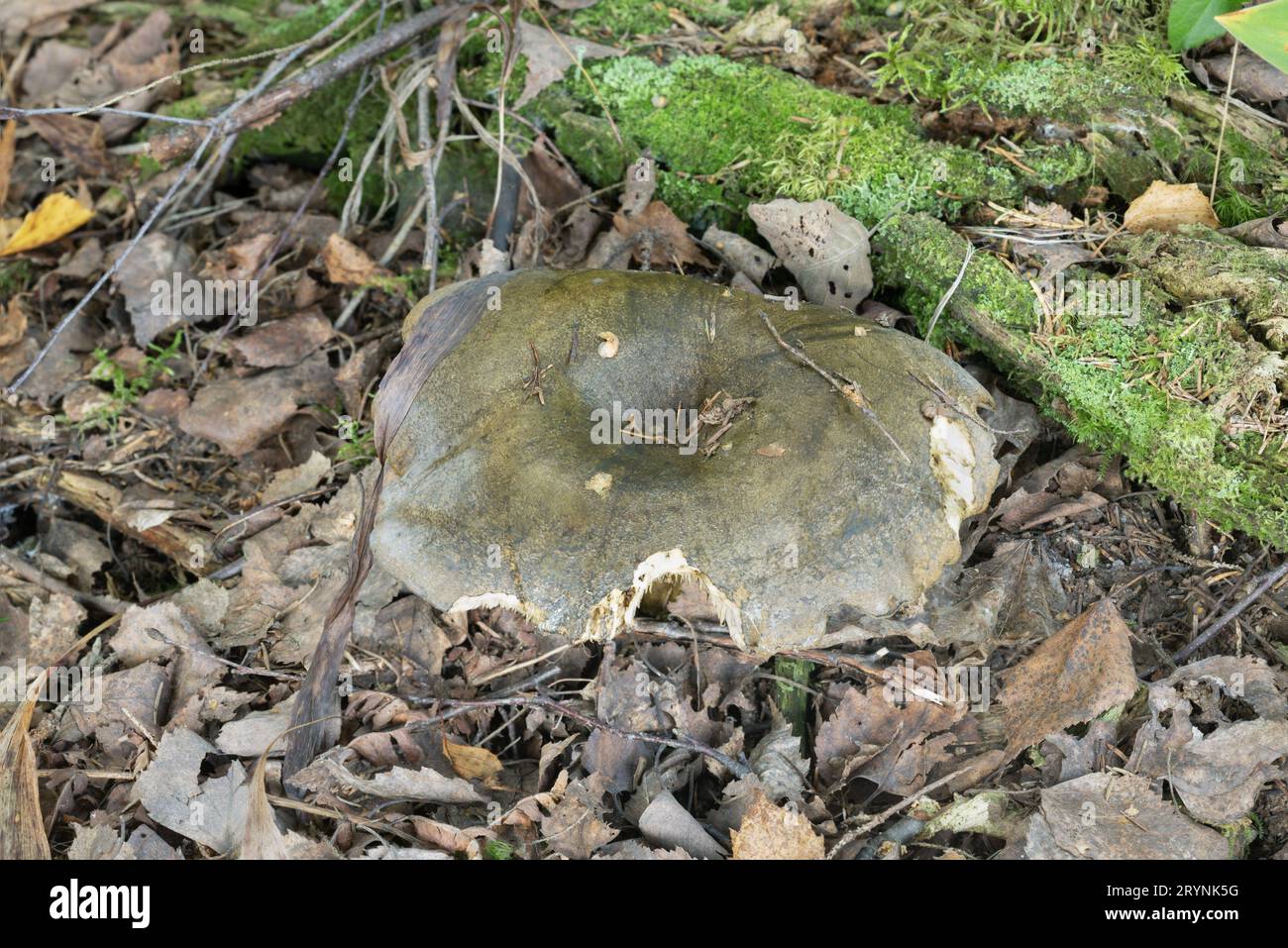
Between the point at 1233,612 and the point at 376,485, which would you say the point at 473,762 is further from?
the point at 1233,612

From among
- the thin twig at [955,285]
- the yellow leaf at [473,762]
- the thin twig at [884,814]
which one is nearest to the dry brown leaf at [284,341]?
the yellow leaf at [473,762]

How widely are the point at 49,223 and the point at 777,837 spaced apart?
447 centimetres

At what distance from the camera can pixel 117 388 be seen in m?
4.26

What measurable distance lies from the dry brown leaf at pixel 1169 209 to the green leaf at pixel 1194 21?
0.74 meters

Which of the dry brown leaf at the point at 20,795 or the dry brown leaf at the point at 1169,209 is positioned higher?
the dry brown leaf at the point at 1169,209

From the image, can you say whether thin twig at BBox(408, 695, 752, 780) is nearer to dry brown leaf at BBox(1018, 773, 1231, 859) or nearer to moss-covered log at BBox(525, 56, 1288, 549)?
dry brown leaf at BBox(1018, 773, 1231, 859)

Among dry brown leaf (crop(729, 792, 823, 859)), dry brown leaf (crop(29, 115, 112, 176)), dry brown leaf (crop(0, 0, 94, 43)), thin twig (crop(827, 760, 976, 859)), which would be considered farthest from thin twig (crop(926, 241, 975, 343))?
dry brown leaf (crop(0, 0, 94, 43))

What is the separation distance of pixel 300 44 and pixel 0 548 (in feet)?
8.13

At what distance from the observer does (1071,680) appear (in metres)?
3.14

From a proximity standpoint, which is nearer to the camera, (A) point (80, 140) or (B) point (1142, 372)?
(B) point (1142, 372)

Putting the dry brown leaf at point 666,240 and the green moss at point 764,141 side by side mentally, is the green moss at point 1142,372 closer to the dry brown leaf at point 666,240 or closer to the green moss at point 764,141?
the green moss at point 764,141

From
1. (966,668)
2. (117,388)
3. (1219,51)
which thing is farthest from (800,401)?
(117,388)

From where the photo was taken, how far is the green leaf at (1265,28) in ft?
10.1

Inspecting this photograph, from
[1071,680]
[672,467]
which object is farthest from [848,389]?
[1071,680]
